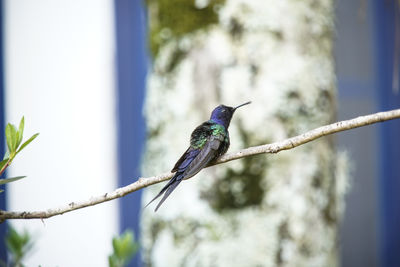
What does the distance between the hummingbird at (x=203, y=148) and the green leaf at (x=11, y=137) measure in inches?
12.1

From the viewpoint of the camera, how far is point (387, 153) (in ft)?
15.2

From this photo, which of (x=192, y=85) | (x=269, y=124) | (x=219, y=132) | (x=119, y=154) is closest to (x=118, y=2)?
(x=119, y=154)

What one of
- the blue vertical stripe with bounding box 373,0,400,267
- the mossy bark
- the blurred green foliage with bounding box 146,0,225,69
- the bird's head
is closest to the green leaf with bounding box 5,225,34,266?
the bird's head

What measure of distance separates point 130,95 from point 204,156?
3.15 metres

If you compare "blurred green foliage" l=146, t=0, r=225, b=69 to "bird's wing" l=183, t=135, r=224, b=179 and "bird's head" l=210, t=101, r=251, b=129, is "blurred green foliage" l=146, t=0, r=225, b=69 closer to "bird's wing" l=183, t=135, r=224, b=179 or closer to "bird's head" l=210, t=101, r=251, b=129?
"bird's head" l=210, t=101, r=251, b=129

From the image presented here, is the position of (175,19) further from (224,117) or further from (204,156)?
(204,156)

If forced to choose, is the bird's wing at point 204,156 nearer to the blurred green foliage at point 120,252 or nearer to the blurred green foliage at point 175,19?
the blurred green foliage at point 120,252

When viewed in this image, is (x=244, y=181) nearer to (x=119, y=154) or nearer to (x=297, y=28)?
(x=297, y=28)

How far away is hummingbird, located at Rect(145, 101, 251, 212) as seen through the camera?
1.14 metres

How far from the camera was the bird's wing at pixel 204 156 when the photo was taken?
1.16 metres

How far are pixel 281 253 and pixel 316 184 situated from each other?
36 centimetres

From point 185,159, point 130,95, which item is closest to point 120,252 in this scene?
point 185,159

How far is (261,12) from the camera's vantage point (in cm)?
233

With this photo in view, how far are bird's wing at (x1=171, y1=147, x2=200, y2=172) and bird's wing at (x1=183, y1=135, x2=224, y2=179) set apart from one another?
12mm
